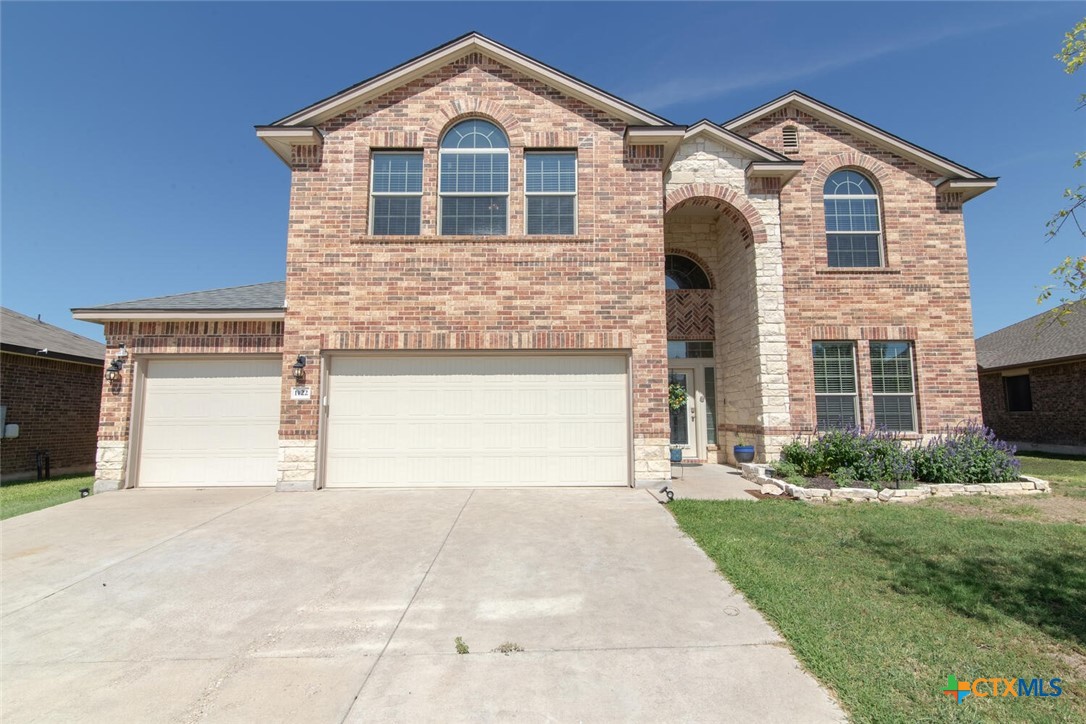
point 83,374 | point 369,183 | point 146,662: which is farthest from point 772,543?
point 83,374

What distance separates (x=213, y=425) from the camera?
9.37 meters

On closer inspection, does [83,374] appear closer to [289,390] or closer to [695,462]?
[289,390]

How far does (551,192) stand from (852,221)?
7.59 metres

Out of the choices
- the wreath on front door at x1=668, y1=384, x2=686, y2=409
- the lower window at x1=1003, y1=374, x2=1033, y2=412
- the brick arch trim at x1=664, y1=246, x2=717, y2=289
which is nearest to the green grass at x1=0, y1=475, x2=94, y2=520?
the wreath on front door at x1=668, y1=384, x2=686, y2=409

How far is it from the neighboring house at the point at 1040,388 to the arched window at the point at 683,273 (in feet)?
31.4

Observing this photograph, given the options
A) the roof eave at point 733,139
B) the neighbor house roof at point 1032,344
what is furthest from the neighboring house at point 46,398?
the neighbor house roof at point 1032,344

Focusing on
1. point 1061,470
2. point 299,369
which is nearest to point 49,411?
point 299,369

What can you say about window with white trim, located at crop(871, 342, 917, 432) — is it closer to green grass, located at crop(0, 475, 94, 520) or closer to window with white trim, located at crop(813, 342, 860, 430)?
window with white trim, located at crop(813, 342, 860, 430)

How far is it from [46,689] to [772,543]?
6386 mm

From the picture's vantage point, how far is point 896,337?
11242 millimetres

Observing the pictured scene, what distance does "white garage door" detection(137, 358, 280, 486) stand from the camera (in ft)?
30.5

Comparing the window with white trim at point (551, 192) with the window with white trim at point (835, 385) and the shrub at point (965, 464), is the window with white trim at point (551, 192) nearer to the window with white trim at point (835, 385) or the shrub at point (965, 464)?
the window with white trim at point (835, 385)

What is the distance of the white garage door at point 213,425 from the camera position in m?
9.28

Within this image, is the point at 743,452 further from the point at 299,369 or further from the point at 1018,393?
the point at 1018,393
